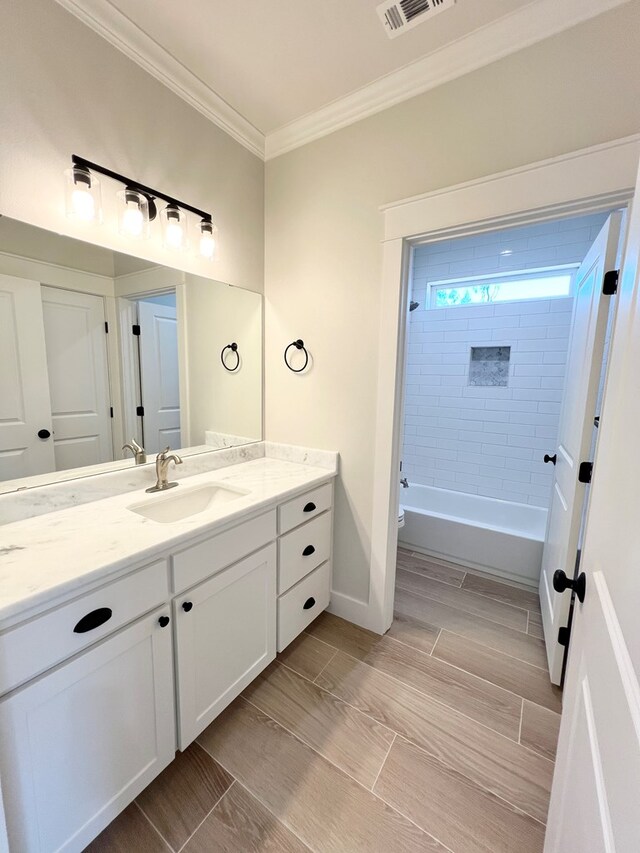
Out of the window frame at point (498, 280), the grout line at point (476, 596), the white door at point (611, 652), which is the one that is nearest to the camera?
the white door at point (611, 652)

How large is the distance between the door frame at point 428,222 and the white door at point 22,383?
1.39 m

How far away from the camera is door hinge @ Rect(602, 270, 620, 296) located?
1352mm

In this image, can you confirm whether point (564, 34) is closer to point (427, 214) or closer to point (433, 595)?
point (427, 214)

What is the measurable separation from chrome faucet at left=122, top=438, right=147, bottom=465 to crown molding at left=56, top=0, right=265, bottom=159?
1.52 meters

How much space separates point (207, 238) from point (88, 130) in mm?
543

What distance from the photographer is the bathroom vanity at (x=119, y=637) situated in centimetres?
83

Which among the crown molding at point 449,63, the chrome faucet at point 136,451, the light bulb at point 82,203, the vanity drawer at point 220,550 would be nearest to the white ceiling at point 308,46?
the crown molding at point 449,63

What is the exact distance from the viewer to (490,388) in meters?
3.08

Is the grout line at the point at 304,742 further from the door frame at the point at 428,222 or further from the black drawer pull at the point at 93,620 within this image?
the black drawer pull at the point at 93,620

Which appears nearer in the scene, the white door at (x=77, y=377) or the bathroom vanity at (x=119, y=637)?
the bathroom vanity at (x=119, y=637)

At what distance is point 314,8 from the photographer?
50.4 inches

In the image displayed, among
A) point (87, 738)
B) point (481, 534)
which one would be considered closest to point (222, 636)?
point (87, 738)

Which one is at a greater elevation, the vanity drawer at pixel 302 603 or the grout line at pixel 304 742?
the vanity drawer at pixel 302 603

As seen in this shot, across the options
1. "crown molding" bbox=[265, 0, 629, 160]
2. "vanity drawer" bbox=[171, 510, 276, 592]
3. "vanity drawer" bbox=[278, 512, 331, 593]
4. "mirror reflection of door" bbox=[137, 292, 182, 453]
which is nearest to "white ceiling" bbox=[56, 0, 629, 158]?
"crown molding" bbox=[265, 0, 629, 160]
